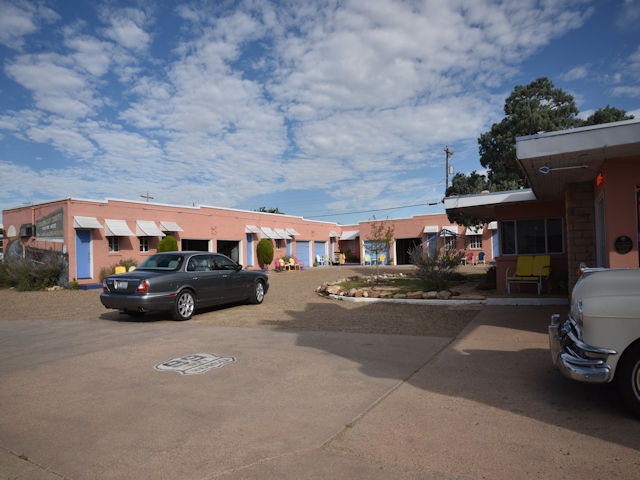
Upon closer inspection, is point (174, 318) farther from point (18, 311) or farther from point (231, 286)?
point (18, 311)

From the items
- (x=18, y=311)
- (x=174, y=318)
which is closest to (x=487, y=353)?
(x=174, y=318)

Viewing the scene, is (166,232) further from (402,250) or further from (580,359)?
(580,359)

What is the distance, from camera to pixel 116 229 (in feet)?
66.8

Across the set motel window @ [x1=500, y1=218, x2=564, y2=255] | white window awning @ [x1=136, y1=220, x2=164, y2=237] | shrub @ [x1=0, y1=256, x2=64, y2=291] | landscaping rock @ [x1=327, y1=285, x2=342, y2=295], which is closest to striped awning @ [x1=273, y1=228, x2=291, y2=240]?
white window awning @ [x1=136, y1=220, x2=164, y2=237]

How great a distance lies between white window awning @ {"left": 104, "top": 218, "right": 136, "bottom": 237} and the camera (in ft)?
A: 66.1

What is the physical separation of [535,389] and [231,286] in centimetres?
765

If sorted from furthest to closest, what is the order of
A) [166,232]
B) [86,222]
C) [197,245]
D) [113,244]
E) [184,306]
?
[197,245] < [166,232] < [113,244] < [86,222] < [184,306]

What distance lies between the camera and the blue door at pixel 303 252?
115 feet

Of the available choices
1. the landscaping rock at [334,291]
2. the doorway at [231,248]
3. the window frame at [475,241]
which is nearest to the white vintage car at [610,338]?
the landscaping rock at [334,291]

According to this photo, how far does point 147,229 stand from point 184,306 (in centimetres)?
1371

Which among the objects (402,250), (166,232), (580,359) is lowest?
(580,359)

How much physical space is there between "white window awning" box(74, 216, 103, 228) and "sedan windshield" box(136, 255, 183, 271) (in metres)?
11.2

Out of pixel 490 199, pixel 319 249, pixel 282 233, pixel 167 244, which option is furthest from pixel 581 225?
pixel 319 249

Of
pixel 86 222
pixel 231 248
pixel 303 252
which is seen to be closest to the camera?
pixel 86 222
